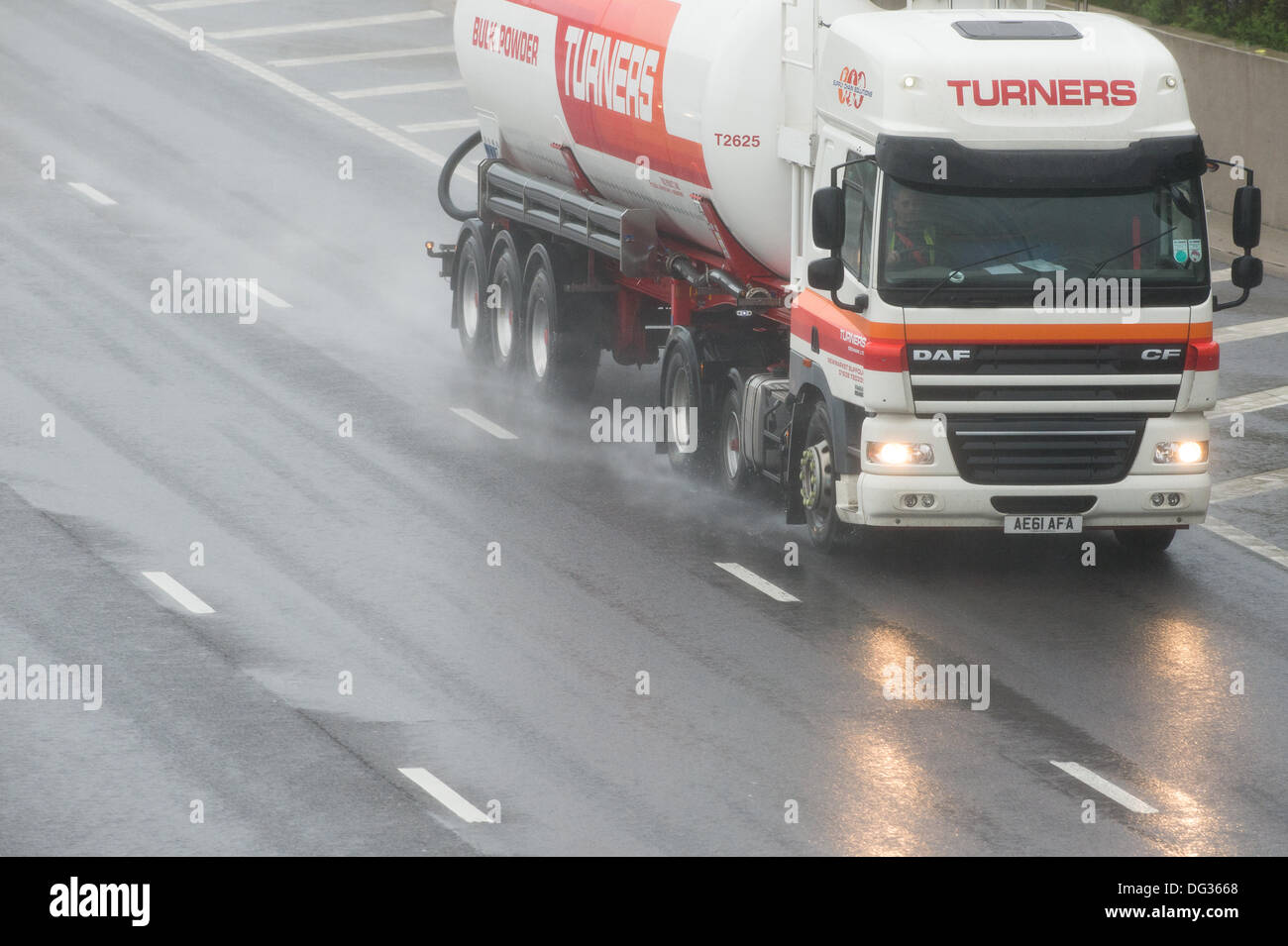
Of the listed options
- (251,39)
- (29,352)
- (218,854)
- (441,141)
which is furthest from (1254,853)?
(251,39)

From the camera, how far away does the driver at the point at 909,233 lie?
16.2m

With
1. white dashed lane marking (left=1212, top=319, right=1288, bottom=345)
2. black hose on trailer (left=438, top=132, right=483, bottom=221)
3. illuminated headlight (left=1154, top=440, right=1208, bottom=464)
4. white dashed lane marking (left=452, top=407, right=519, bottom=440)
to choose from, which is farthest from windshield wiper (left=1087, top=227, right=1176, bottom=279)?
black hose on trailer (left=438, top=132, right=483, bottom=221)

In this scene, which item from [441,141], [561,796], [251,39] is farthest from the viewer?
[251,39]

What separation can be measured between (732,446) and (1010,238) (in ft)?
12.1

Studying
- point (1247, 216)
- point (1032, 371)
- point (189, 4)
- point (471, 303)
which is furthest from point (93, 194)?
point (1247, 216)

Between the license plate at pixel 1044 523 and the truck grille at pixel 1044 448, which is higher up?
the truck grille at pixel 1044 448

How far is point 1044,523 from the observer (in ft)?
53.9

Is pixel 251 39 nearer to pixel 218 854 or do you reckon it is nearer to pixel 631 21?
pixel 631 21

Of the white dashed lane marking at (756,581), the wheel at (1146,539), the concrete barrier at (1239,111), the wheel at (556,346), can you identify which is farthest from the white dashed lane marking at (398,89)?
the wheel at (1146,539)

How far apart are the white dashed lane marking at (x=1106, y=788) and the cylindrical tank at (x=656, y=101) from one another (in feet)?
20.6

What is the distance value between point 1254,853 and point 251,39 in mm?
31162

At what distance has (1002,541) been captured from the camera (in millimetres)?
18062

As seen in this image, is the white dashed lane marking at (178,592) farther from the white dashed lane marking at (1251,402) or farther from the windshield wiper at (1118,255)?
the white dashed lane marking at (1251,402)

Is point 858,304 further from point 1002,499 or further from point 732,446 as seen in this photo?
point 732,446
